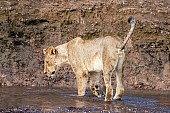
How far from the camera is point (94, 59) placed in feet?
47.0

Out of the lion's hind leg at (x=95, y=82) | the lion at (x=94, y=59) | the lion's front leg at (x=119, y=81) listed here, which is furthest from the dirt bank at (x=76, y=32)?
the lion's front leg at (x=119, y=81)

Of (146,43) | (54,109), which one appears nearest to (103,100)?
(54,109)

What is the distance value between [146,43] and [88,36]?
97.0 inches

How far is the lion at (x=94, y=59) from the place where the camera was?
13.5m

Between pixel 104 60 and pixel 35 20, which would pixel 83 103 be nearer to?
pixel 104 60

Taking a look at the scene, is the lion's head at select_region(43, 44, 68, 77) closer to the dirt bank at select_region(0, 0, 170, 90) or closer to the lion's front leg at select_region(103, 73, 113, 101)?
the lion's front leg at select_region(103, 73, 113, 101)

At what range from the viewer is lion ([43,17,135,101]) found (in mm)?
13523

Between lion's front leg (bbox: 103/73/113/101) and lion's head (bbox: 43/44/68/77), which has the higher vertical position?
lion's head (bbox: 43/44/68/77)

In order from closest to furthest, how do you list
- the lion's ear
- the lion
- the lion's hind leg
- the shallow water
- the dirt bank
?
the shallow water → the lion → the lion's hind leg → the lion's ear → the dirt bank

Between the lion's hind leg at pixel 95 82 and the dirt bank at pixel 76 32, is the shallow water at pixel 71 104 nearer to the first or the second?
the lion's hind leg at pixel 95 82

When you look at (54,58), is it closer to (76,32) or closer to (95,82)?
(95,82)

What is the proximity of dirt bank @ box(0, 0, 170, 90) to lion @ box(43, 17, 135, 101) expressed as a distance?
4.04 meters

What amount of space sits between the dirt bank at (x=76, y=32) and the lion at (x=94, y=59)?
4036 millimetres

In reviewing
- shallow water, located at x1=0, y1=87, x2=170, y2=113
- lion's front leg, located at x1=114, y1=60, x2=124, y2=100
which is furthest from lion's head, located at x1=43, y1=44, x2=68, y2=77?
lion's front leg, located at x1=114, y1=60, x2=124, y2=100
